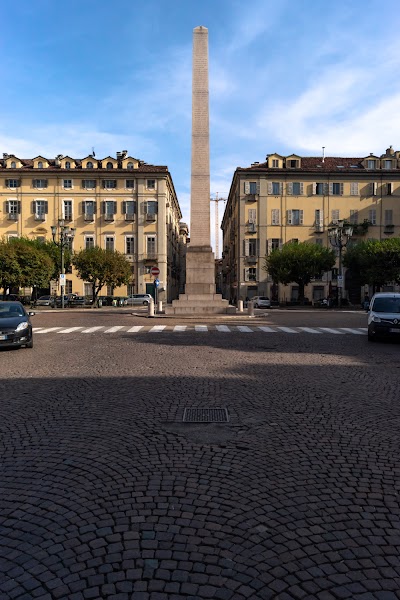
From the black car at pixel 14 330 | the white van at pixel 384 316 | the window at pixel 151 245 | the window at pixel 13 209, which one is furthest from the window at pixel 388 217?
the black car at pixel 14 330

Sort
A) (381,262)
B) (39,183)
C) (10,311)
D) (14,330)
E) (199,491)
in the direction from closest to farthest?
1. (199,491)
2. (14,330)
3. (10,311)
4. (381,262)
5. (39,183)

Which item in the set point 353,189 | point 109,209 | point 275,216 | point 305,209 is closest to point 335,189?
point 353,189

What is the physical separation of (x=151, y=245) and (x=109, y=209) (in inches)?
276

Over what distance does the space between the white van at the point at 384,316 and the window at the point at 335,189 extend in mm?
47881

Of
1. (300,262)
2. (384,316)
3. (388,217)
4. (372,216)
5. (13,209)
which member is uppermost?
(13,209)

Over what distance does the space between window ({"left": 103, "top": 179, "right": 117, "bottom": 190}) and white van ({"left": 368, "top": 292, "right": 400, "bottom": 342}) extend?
49.4 meters

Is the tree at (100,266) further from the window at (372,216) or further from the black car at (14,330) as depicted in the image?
the black car at (14,330)

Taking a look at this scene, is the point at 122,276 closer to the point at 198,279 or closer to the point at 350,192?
the point at 198,279

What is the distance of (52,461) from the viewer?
Answer: 440 cm

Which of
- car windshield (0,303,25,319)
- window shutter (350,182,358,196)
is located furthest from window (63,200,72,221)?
car windshield (0,303,25,319)

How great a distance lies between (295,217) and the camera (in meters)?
61.2

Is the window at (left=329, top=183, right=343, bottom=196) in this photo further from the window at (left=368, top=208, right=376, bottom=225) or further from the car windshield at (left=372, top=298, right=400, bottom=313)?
the car windshield at (left=372, top=298, right=400, bottom=313)

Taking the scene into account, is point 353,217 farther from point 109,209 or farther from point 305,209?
point 109,209

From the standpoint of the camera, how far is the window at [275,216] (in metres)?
61.0
